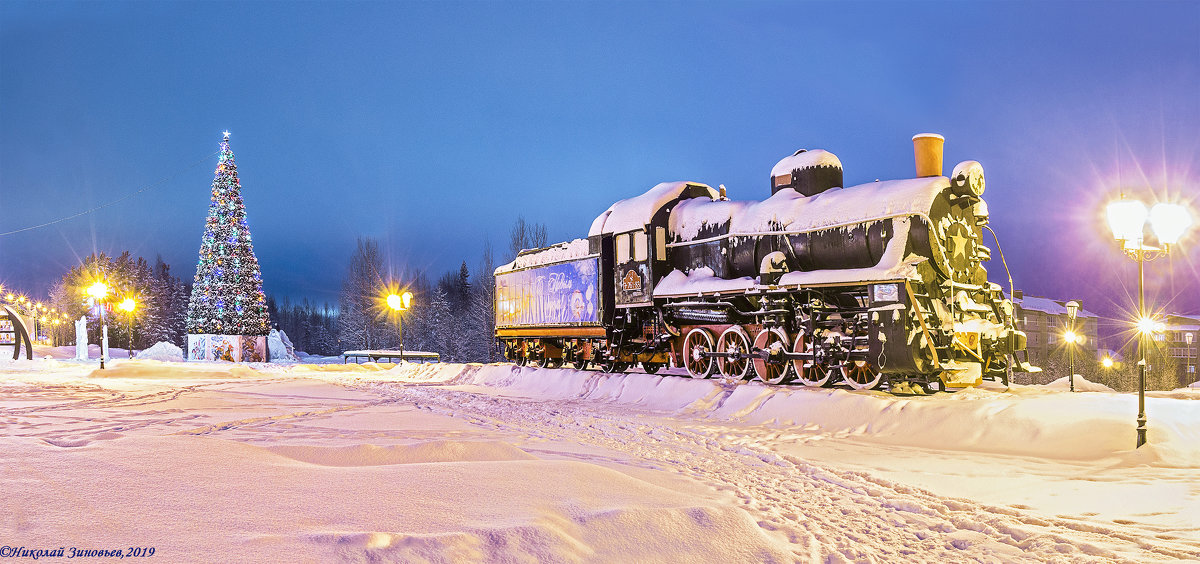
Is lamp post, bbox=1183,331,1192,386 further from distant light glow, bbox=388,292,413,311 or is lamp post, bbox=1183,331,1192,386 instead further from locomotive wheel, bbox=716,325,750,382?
distant light glow, bbox=388,292,413,311

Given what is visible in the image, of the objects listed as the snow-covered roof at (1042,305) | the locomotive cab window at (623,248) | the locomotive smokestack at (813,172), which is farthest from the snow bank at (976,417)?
the snow-covered roof at (1042,305)

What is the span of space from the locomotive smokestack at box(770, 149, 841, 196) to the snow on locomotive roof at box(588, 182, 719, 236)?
2.66m

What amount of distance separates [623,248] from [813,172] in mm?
4508

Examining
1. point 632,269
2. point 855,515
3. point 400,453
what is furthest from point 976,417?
point 632,269

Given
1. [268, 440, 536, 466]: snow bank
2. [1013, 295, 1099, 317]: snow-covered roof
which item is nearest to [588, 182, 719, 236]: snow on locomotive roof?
[268, 440, 536, 466]: snow bank

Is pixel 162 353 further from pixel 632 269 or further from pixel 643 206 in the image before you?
pixel 643 206

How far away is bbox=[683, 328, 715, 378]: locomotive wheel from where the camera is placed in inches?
564

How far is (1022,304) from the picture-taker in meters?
53.2

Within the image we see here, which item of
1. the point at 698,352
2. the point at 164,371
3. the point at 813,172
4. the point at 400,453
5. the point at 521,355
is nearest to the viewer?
the point at 400,453

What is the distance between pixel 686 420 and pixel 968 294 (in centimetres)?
538

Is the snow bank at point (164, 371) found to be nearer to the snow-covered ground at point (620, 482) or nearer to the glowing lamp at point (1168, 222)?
the snow-covered ground at point (620, 482)

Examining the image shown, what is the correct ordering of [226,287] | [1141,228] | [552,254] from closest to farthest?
[1141,228] → [552,254] → [226,287]

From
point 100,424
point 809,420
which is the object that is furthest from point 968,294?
point 100,424

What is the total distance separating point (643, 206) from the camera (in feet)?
50.2
